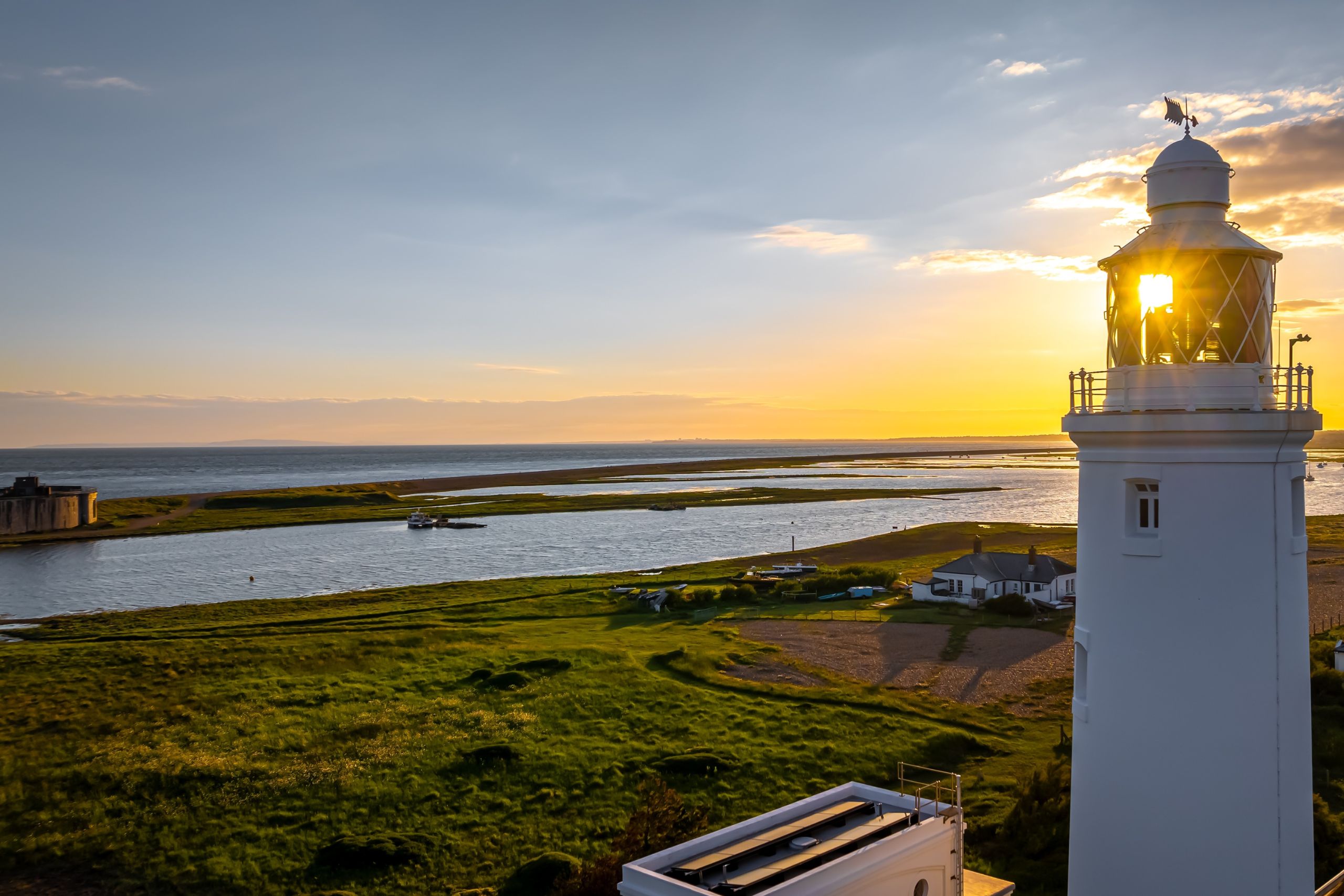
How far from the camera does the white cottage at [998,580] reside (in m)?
46.1

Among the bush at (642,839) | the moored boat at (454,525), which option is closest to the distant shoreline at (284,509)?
the moored boat at (454,525)

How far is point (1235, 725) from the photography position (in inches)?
334

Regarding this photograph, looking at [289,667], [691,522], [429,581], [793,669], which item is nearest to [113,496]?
[691,522]

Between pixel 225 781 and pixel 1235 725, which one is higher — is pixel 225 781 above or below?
below

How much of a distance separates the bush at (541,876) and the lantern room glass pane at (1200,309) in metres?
14.0

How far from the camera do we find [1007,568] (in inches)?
1859

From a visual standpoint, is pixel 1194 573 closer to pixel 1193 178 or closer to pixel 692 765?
pixel 1193 178

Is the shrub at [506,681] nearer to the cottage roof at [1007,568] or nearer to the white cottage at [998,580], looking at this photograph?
the white cottage at [998,580]

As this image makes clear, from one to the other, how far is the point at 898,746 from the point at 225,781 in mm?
17492

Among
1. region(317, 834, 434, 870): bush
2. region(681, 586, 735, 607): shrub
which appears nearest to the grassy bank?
region(317, 834, 434, 870): bush

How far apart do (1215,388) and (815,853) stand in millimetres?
6917

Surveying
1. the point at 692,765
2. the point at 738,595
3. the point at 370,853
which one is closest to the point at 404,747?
the point at 370,853

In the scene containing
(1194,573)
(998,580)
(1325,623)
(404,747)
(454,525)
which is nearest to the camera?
(1194,573)

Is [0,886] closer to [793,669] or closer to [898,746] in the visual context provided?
[898,746]
